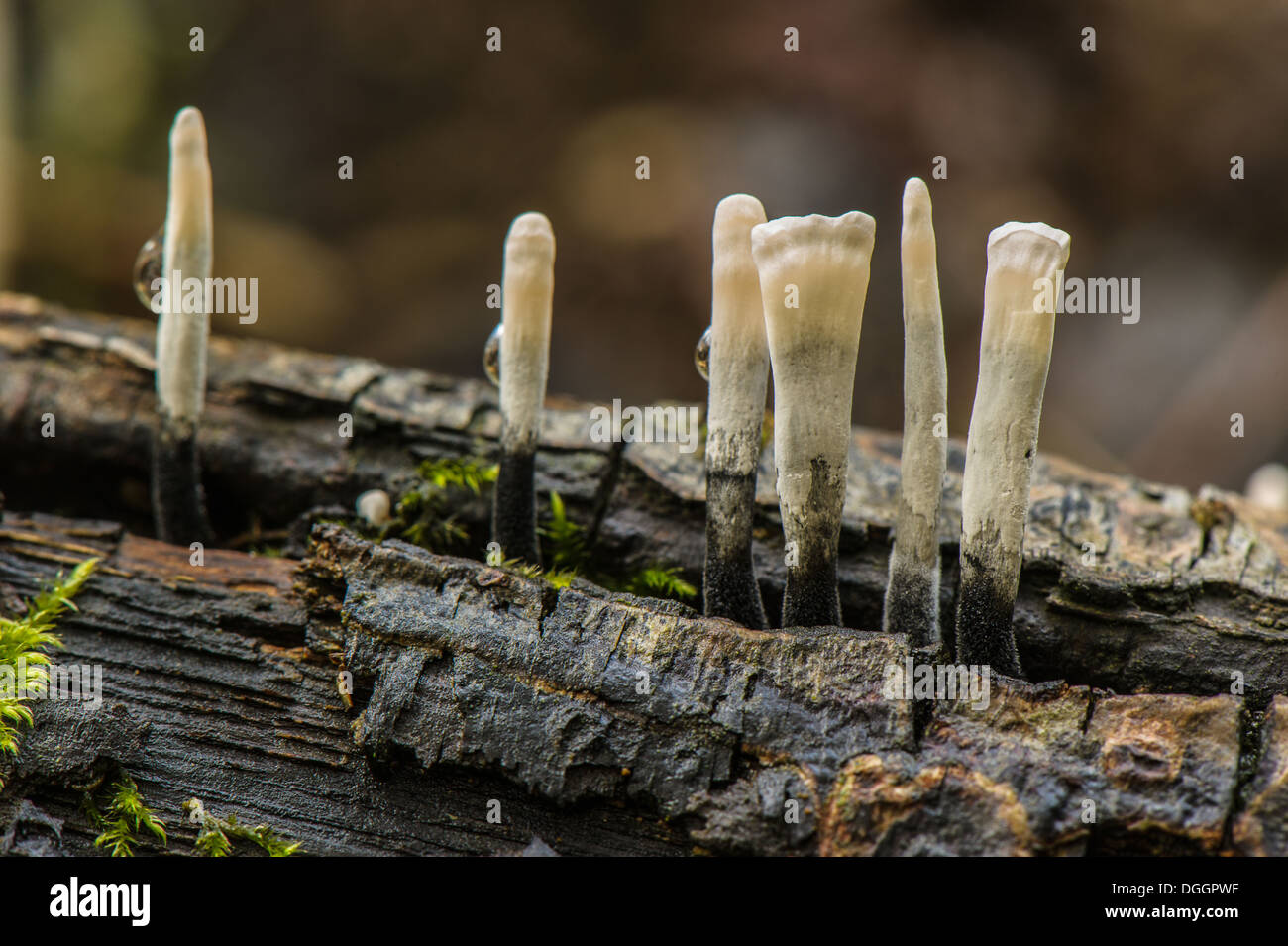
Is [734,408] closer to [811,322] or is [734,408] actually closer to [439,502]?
[811,322]

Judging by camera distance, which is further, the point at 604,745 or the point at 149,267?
the point at 149,267

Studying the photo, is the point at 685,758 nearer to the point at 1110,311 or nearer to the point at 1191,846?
the point at 1191,846

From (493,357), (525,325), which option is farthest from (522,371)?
(493,357)

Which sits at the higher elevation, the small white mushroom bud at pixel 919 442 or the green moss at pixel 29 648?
the small white mushroom bud at pixel 919 442

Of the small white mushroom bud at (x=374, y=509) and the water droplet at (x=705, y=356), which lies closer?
the water droplet at (x=705, y=356)

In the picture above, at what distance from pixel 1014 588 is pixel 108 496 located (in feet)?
9.91

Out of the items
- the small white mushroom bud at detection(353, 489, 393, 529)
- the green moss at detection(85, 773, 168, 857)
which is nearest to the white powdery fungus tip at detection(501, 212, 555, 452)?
the small white mushroom bud at detection(353, 489, 393, 529)

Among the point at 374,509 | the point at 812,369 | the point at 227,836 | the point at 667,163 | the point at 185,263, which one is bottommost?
the point at 227,836

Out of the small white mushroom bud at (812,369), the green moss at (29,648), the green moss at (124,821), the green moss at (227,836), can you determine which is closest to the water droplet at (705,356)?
the small white mushroom bud at (812,369)

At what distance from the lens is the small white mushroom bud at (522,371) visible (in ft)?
8.09

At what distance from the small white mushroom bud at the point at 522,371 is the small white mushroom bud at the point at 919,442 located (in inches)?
34.5

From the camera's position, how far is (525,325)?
8.35 feet

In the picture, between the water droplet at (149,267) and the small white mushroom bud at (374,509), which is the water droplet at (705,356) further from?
the water droplet at (149,267)

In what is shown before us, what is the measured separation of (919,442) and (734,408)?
442mm
